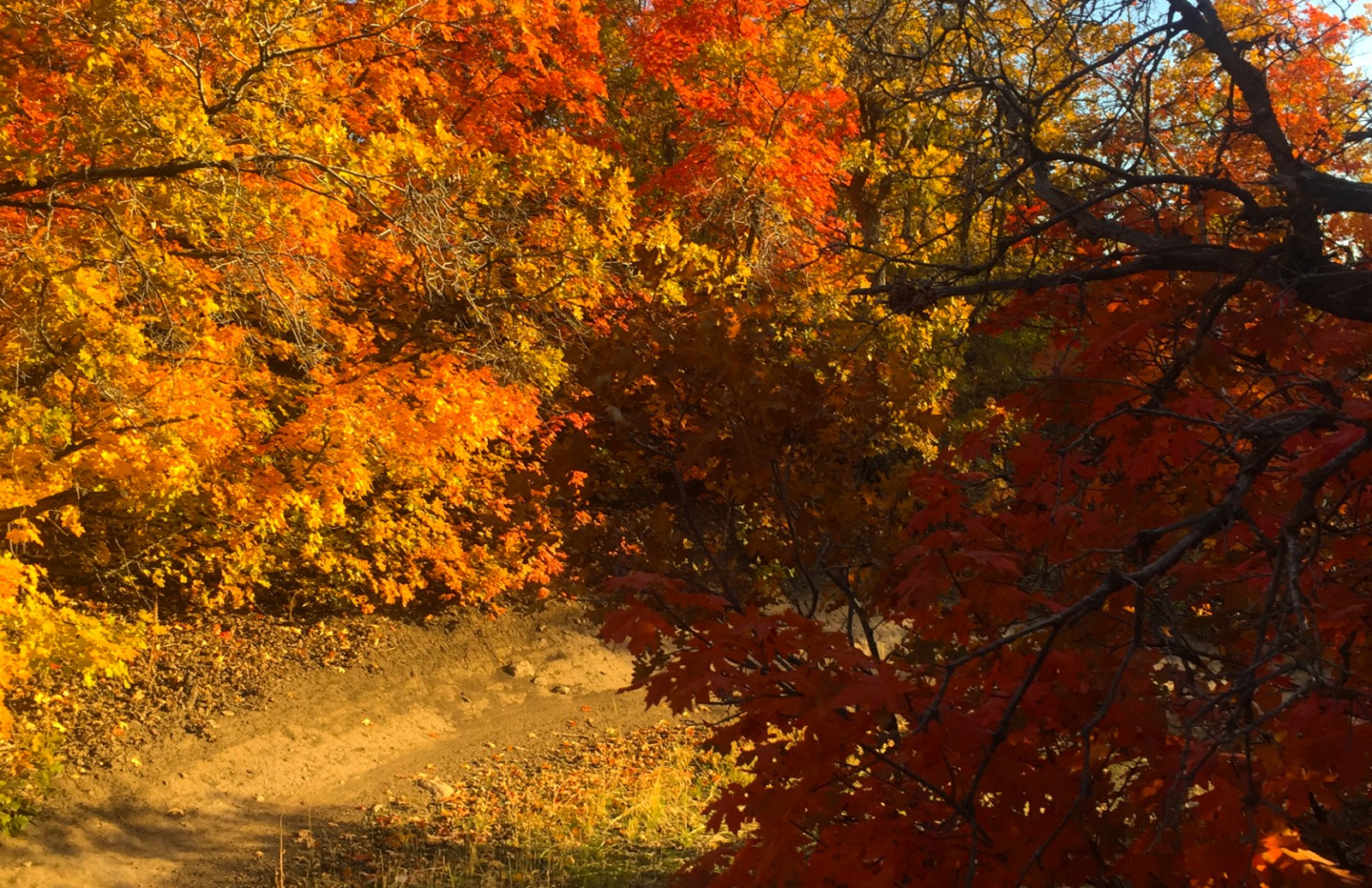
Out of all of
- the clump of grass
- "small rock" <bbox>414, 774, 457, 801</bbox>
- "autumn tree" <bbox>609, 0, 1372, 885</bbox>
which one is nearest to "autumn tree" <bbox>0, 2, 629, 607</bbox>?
"autumn tree" <bbox>609, 0, 1372, 885</bbox>

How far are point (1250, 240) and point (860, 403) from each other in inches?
86.2

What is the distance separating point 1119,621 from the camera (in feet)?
8.14

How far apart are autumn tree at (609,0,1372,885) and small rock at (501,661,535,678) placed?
952cm

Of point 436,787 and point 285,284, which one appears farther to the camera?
point 436,787

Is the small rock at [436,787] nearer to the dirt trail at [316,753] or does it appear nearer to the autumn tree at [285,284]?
the dirt trail at [316,753]

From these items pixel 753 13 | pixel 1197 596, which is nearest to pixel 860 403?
pixel 1197 596

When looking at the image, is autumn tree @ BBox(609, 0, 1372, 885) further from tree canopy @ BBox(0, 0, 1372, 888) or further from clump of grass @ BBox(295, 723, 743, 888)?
clump of grass @ BBox(295, 723, 743, 888)

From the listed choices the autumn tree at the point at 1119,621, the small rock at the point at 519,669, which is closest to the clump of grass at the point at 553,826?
the small rock at the point at 519,669

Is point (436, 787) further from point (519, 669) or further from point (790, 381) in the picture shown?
point (790, 381)

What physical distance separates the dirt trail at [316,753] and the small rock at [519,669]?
0.33 feet

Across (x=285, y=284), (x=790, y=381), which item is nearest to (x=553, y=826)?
(x=285, y=284)

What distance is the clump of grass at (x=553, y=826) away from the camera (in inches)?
284

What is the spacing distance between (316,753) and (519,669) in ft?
10.6

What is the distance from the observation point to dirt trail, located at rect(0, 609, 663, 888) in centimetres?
820
